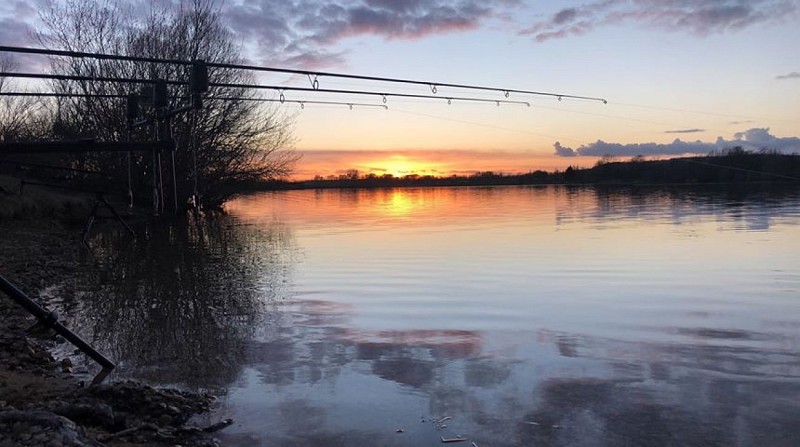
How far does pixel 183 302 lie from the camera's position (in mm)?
10914

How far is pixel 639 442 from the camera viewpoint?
194 inches

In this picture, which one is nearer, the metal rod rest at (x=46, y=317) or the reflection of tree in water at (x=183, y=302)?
the metal rod rest at (x=46, y=317)

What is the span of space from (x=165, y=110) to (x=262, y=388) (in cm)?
904

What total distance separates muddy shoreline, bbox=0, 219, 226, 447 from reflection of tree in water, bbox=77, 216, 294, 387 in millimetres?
599

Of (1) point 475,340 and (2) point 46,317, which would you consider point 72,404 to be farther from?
(1) point 475,340

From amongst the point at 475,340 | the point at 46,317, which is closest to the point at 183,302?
the point at 46,317

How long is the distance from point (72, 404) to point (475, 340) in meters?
4.60

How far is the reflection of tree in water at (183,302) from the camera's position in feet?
24.0

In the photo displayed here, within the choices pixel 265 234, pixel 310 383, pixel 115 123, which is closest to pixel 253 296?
pixel 310 383

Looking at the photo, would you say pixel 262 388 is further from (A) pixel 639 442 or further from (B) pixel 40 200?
(B) pixel 40 200

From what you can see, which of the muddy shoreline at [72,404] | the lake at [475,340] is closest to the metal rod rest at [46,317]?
the muddy shoreline at [72,404]

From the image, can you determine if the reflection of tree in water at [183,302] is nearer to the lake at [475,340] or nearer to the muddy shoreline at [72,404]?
the lake at [475,340]

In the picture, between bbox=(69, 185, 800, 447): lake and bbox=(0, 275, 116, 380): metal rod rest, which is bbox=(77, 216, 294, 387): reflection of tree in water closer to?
bbox=(69, 185, 800, 447): lake

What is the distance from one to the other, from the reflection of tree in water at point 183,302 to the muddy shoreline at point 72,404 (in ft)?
1.96
